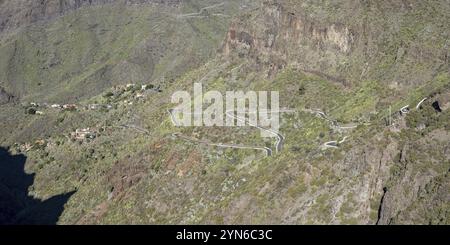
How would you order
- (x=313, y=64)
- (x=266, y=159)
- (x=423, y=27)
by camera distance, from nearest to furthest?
(x=266, y=159) → (x=423, y=27) → (x=313, y=64)

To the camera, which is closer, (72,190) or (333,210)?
(333,210)

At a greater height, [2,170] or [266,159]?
[266,159]

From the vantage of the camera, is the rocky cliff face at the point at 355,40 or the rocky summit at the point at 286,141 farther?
the rocky cliff face at the point at 355,40

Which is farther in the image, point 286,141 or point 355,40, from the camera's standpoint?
point 355,40

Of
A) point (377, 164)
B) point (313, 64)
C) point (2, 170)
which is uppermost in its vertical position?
point (377, 164)

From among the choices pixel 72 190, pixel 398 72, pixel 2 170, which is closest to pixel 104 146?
pixel 72 190

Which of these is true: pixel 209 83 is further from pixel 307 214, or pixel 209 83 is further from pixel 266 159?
pixel 307 214

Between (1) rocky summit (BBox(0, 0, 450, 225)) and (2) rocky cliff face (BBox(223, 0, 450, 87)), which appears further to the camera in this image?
(2) rocky cliff face (BBox(223, 0, 450, 87))

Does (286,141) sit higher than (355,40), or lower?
lower
